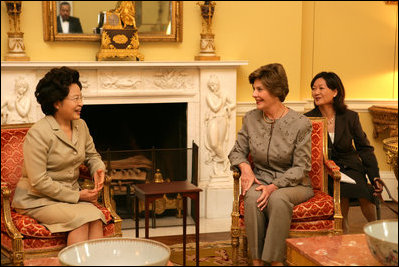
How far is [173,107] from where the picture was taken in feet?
18.6

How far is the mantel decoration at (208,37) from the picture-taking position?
5.35 metres

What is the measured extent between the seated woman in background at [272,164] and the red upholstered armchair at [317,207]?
83mm

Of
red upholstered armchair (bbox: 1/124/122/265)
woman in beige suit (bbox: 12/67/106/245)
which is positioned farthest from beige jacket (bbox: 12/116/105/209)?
red upholstered armchair (bbox: 1/124/122/265)

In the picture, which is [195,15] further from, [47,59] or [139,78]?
[47,59]

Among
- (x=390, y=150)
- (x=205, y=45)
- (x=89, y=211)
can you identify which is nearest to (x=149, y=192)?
(x=89, y=211)

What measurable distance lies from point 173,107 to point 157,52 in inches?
20.8

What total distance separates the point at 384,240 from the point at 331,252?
0.33 m

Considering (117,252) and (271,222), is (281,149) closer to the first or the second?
(271,222)

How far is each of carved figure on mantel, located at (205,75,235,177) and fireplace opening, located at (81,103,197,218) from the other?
7.9 inches

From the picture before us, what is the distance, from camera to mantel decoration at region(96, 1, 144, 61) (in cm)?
516

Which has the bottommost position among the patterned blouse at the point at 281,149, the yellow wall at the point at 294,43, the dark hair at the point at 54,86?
the patterned blouse at the point at 281,149

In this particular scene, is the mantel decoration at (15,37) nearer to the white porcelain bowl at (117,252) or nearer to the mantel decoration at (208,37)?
the mantel decoration at (208,37)

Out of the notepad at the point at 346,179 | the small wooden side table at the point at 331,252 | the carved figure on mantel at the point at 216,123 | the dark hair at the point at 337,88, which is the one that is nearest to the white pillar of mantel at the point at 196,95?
the carved figure on mantel at the point at 216,123

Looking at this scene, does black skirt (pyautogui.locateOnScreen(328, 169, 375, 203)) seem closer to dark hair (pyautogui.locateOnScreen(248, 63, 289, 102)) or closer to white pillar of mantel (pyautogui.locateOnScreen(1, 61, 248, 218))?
dark hair (pyautogui.locateOnScreen(248, 63, 289, 102))
